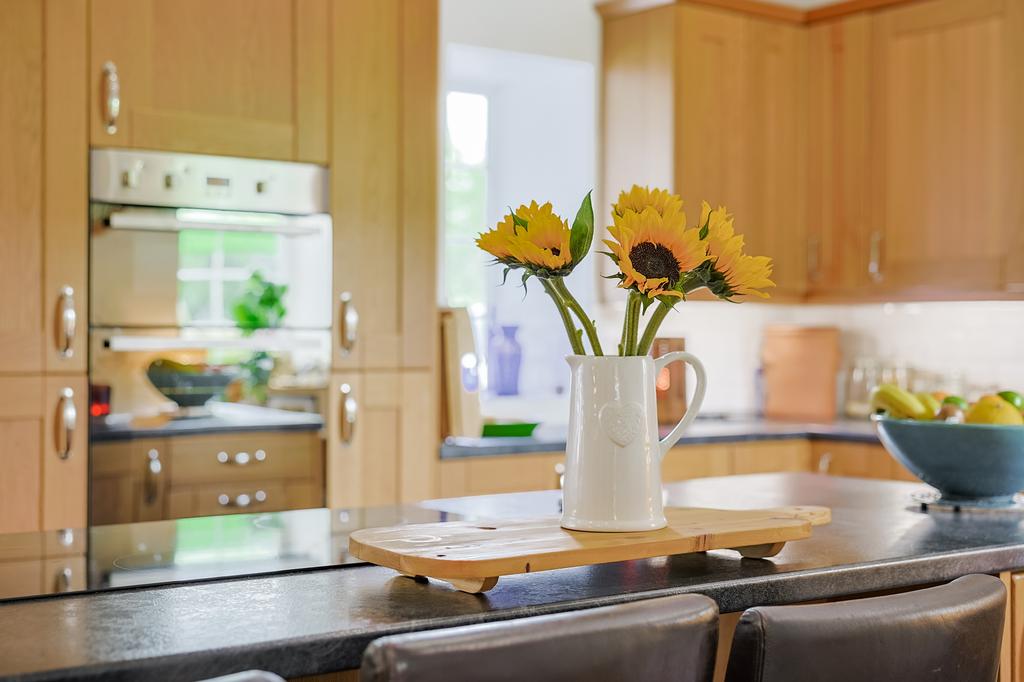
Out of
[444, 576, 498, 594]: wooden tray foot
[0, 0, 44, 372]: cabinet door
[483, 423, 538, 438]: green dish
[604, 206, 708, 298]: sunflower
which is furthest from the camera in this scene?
[483, 423, 538, 438]: green dish

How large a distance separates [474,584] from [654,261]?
435mm

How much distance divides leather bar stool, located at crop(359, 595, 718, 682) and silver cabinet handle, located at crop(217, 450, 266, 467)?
2.20 metres

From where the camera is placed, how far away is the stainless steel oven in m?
3.00

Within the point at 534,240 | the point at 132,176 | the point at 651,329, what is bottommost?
the point at 651,329

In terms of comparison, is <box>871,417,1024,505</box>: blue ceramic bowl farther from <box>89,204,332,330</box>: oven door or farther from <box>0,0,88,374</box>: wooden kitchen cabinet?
<box>0,0,88,374</box>: wooden kitchen cabinet

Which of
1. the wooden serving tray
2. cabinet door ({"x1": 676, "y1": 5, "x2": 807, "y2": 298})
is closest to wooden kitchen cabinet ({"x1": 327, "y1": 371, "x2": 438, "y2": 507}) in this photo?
cabinet door ({"x1": 676, "y1": 5, "x2": 807, "y2": 298})

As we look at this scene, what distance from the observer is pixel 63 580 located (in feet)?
4.43

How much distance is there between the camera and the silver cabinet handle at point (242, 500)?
314 centimetres

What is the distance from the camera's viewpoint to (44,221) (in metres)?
2.92

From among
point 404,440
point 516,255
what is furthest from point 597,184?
point 516,255

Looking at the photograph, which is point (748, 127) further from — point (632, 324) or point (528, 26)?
point (632, 324)

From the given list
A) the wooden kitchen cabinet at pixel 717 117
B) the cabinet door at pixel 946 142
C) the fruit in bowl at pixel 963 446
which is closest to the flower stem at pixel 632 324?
the fruit in bowl at pixel 963 446

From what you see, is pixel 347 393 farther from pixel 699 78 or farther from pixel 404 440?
pixel 699 78

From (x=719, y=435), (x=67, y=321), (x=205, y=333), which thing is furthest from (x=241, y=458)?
(x=719, y=435)
